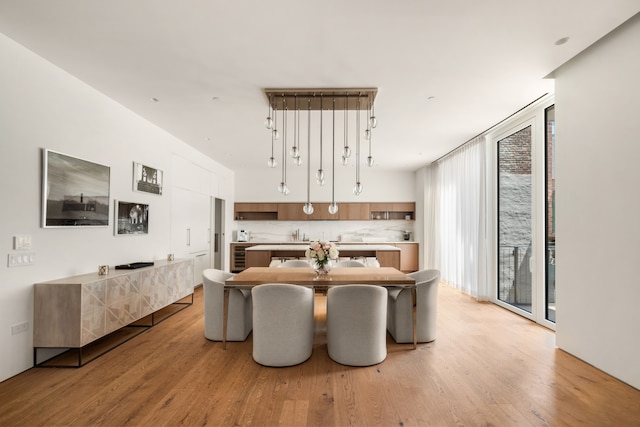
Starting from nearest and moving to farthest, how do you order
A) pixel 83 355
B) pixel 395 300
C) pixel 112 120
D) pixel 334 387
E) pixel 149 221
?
pixel 334 387 < pixel 83 355 < pixel 395 300 < pixel 112 120 < pixel 149 221

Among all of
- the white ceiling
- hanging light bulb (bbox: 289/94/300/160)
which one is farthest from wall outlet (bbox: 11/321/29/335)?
hanging light bulb (bbox: 289/94/300/160)

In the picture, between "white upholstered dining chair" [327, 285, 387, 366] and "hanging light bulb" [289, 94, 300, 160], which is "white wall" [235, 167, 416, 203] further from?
"white upholstered dining chair" [327, 285, 387, 366]

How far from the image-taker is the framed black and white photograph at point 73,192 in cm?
302

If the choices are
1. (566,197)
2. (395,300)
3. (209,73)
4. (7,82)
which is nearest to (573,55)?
(566,197)

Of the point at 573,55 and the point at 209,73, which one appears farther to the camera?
the point at 209,73

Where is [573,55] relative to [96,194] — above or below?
above

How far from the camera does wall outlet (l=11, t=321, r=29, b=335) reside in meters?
2.73

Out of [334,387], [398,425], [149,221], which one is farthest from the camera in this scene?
[149,221]

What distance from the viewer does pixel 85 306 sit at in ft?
9.61

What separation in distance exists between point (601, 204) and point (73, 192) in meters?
5.05

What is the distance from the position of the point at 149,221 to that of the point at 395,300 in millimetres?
3623

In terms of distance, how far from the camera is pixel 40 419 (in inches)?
85.0

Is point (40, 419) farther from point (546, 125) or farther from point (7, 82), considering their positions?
point (546, 125)

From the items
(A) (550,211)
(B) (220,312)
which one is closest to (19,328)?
(B) (220,312)
